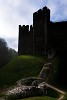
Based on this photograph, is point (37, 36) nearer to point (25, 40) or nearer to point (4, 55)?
point (25, 40)

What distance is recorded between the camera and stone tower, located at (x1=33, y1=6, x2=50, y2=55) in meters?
55.8

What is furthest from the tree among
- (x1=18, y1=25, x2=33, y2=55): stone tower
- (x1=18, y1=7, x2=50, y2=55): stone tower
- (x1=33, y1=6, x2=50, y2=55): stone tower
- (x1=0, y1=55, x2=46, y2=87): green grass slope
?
(x1=0, y1=55, x2=46, y2=87): green grass slope

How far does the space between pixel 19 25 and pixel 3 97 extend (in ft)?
107

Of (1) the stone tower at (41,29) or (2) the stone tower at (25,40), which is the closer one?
(1) the stone tower at (41,29)

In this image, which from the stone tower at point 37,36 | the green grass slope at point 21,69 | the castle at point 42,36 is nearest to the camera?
the green grass slope at point 21,69

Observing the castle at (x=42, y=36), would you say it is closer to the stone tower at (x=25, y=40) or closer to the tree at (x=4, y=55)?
the stone tower at (x=25, y=40)

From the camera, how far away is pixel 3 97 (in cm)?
3186

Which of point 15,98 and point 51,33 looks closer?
point 15,98

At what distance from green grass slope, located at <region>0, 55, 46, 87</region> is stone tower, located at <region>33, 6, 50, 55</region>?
110 inches

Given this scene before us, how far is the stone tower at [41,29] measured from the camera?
183 ft

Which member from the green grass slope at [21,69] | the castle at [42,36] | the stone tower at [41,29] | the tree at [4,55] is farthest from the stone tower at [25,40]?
the tree at [4,55]

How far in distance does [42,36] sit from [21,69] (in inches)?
368

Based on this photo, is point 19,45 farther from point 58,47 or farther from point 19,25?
point 58,47

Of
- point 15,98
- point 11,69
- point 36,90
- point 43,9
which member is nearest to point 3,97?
point 15,98
